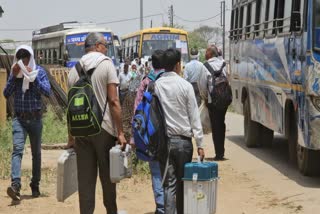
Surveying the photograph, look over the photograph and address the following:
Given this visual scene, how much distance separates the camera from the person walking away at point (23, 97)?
8.27 meters

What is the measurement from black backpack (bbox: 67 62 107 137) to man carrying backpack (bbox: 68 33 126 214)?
3cm

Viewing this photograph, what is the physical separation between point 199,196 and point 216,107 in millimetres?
5774

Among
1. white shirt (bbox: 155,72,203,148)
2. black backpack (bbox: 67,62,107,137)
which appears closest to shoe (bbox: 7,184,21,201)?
black backpack (bbox: 67,62,107,137)

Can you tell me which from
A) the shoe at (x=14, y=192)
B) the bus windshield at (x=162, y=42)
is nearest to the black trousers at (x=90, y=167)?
the shoe at (x=14, y=192)

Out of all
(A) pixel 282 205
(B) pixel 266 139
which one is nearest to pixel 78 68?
(A) pixel 282 205

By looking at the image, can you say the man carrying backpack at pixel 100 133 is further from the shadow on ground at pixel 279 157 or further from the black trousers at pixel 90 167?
the shadow on ground at pixel 279 157

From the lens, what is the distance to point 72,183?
6.83 meters

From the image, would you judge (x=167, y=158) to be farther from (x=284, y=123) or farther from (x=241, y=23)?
(x=241, y=23)

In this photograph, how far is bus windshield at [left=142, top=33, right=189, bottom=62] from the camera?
120ft

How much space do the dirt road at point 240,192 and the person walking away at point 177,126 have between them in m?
1.86

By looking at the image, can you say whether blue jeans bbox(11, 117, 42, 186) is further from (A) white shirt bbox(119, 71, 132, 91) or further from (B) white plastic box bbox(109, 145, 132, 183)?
(A) white shirt bbox(119, 71, 132, 91)

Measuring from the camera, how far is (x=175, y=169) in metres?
6.32

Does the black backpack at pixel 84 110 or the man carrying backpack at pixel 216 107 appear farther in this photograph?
the man carrying backpack at pixel 216 107

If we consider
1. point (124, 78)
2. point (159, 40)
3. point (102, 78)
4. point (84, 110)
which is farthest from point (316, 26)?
point (159, 40)
